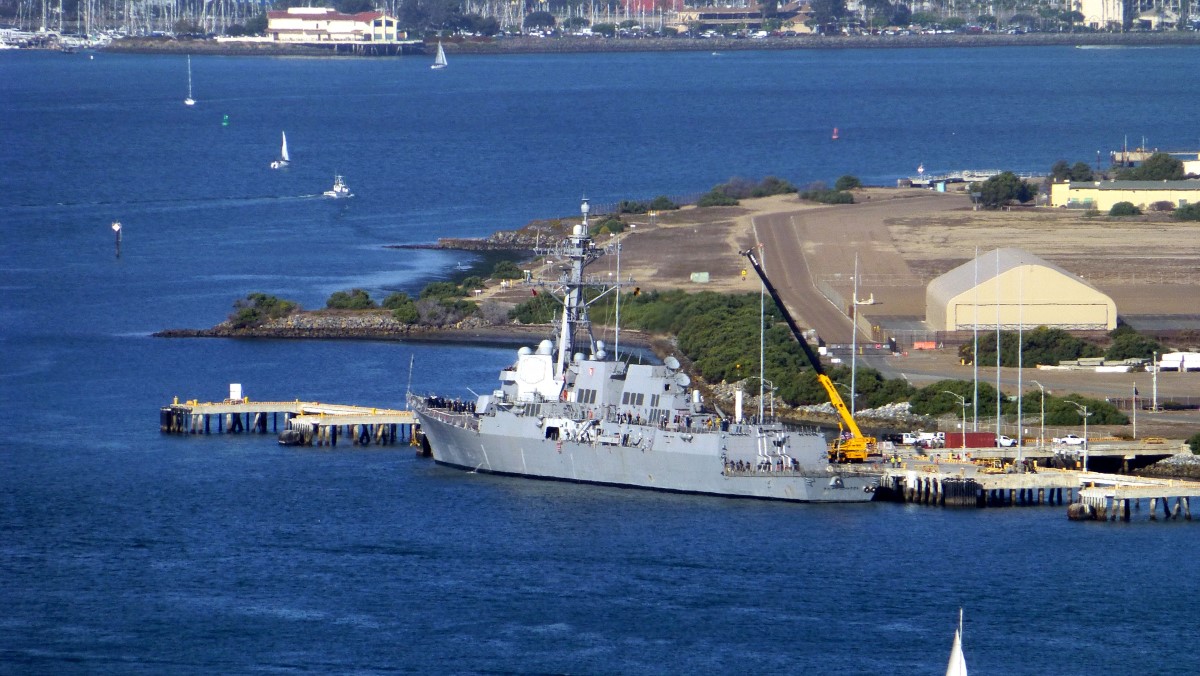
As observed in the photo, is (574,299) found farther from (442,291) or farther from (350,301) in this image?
(442,291)

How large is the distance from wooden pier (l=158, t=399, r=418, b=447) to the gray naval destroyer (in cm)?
310

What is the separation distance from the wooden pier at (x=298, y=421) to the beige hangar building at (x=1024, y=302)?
23221 mm

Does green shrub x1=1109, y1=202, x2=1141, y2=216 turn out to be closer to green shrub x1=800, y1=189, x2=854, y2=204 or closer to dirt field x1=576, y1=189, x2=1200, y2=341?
dirt field x1=576, y1=189, x2=1200, y2=341

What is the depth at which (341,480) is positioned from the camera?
63.2 metres

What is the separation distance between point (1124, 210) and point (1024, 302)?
123 feet

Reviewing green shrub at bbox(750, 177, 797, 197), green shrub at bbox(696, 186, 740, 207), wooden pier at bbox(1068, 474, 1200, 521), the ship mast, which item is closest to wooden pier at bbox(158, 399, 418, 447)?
the ship mast

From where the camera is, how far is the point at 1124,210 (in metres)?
117

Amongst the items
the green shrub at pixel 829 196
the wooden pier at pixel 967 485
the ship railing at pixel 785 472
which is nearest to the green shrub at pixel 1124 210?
the green shrub at pixel 829 196

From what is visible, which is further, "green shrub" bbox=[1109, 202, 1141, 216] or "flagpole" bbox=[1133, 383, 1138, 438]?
"green shrub" bbox=[1109, 202, 1141, 216]

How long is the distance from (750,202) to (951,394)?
61.2 meters

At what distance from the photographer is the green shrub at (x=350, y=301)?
91625 mm

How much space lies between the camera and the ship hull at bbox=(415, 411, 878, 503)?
2367 inches

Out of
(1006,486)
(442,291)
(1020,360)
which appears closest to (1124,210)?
(442,291)

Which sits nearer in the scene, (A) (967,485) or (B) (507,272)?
(A) (967,485)
